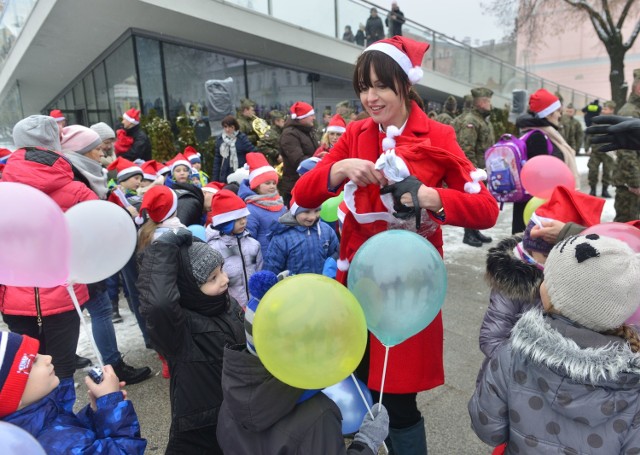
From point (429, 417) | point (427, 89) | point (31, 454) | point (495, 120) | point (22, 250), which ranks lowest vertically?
point (429, 417)

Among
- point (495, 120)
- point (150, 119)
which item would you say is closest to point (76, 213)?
point (150, 119)

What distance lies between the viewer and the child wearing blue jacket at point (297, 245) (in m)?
3.39

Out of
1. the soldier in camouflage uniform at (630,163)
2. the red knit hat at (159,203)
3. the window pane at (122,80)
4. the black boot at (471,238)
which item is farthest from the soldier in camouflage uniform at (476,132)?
the window pane at (122,80)

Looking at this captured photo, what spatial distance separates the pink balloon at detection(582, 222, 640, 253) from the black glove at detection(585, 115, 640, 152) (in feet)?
1.74

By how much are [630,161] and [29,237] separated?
17.9 ft

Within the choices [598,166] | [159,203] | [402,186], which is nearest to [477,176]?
[402,186]

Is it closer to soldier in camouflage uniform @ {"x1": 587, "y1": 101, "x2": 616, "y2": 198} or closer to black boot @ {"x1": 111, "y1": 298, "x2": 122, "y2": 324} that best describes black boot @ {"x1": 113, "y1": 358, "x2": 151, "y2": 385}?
black boot @ {"x1": 111, "y1": 298, "x2": 122, "y2": 324}

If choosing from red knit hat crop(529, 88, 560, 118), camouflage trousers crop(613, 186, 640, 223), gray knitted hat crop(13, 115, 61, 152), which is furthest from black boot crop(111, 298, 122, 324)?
camouflage trousers crop(613, 186, 640, 223)

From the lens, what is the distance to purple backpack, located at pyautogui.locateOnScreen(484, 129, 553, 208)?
425 cm

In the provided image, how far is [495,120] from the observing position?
1382 centimetres

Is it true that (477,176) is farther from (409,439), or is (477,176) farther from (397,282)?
(409,439)

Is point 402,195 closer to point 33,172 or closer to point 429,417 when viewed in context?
point 429,417

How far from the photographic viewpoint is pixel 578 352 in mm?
1347

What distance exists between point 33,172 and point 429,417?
282 centimetres
